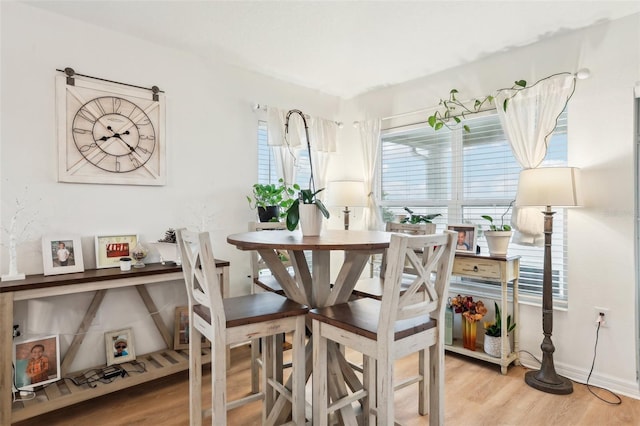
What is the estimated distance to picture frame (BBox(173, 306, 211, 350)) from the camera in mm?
2861

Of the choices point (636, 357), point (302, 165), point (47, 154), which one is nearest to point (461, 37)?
point (302, 165)

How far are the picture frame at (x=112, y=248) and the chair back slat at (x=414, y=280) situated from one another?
2014 mm

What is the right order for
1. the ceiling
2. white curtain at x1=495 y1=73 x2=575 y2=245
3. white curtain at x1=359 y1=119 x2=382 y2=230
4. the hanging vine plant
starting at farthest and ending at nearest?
white curtain at x1=359 y1=119 x2=382 y2=230 → the hanging vine plant → white curtain at x1=495 y1=73 x2=575 y2=245 → the ceiling

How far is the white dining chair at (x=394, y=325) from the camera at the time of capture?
146cm

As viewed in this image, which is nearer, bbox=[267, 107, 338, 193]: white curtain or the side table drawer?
the side table drawer

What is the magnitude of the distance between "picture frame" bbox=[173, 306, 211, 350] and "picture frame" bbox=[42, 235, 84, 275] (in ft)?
2.56

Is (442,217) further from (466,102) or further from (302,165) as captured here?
(302,165)

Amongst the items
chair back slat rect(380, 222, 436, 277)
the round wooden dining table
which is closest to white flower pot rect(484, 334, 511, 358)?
chair back slat rect(380, 222, 436, 277)

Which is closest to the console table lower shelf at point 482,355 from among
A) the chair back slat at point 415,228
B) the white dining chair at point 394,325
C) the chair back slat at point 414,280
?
the chair back slat at point 415,228

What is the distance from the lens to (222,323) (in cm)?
162

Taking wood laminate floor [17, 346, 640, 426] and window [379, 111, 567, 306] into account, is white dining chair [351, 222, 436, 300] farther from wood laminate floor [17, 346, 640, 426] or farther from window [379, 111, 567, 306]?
window [379, 111, 567, 306]

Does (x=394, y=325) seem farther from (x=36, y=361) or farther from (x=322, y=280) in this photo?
(x=36, y=361)

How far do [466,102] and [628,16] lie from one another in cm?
114

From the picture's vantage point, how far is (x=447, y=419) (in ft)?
7.09
